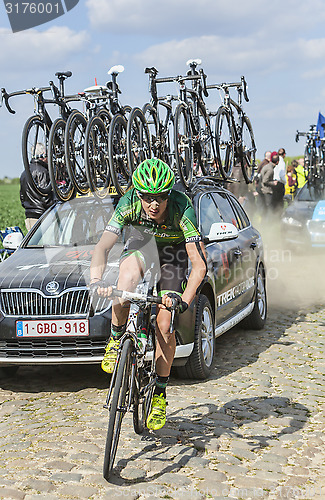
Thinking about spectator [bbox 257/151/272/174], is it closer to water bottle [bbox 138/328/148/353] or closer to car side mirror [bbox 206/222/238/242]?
car side mirror [bbox 206/222/238/242]

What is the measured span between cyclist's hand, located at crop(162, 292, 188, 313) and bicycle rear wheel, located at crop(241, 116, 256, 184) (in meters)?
7.52

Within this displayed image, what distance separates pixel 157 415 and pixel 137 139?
464cm

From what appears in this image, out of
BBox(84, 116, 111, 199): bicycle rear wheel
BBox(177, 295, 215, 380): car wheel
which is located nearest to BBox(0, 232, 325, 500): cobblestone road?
BBox(177, 295, 215, 380): car wheel

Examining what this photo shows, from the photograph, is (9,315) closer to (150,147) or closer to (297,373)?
(297,373)

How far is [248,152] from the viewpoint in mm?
12148

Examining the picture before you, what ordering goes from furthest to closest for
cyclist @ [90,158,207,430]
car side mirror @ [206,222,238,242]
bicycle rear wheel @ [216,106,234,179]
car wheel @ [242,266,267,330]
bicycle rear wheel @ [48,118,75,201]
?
bicycle rear wheel @ [216,106,234,179] < car wheel @ [242,266,267,330] < bicycle rear wheel @ [48,118,75,201] < car side mirror @ [206,222,238,242] < cyclist @ [90,158,207,430]

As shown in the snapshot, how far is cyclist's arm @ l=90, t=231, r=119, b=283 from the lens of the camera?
15.5 ft

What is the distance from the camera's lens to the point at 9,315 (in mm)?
6375

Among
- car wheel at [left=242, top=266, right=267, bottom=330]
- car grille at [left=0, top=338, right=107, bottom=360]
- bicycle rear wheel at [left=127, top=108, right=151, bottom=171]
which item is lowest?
car wheel at [left=242, top=266, right=267, bottom=330]

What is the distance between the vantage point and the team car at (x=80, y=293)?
20.5 feet

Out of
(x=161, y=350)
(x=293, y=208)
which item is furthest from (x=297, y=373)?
(x=293, y=208)

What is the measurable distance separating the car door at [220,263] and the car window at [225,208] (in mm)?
114

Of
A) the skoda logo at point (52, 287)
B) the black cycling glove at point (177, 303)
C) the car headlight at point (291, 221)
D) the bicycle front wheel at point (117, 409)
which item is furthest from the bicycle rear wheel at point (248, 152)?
the bicycle front wheel at point (117, 409)

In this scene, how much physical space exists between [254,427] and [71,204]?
12.1 feet
